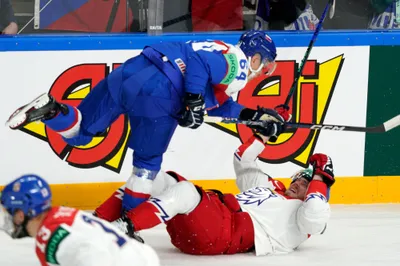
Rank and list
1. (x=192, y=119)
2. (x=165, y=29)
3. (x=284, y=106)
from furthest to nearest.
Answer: (x=165, y=29) → (x=284, y=106) → (x=192, y=119)

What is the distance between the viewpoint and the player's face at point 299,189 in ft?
15.3

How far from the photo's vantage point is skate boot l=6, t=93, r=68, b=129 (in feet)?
13.8

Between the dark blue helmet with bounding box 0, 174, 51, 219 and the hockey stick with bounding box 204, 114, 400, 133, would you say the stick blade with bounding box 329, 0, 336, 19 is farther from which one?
the dark blue helmet with bounding box 0, 174, 51, 219

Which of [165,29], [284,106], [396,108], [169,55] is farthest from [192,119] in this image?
[396,108]

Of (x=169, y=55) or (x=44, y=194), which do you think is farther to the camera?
(x=169, y=55)

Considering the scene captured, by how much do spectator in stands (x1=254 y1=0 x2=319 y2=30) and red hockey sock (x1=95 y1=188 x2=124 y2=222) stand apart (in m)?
1.67

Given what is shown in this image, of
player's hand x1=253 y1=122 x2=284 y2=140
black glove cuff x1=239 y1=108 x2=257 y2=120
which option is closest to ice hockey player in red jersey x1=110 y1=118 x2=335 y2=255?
player's hand x1=253 y1=122 x2=284 y2=140

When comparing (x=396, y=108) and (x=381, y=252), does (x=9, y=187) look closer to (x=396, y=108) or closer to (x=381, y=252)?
(x=381, y=252)

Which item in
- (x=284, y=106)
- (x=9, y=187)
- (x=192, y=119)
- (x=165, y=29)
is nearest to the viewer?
(x=9, y=187)

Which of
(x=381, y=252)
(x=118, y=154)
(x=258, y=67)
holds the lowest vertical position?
(x=381, y=252)

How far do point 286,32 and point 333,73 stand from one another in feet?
1.21

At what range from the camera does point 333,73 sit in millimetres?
5656

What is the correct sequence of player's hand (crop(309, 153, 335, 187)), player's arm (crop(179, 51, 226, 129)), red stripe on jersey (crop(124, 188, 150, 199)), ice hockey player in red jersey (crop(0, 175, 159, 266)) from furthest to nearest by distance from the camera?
player's hand (crop(309, 153, 335, 187))
red stripe on jersey (crop(124, 188, 150, 199))
player's arm (crop(179, 51, 226, 129))
ice hockey player in red jersey (crop(0, 175, 159, 266))

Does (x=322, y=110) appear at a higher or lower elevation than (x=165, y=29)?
lower
